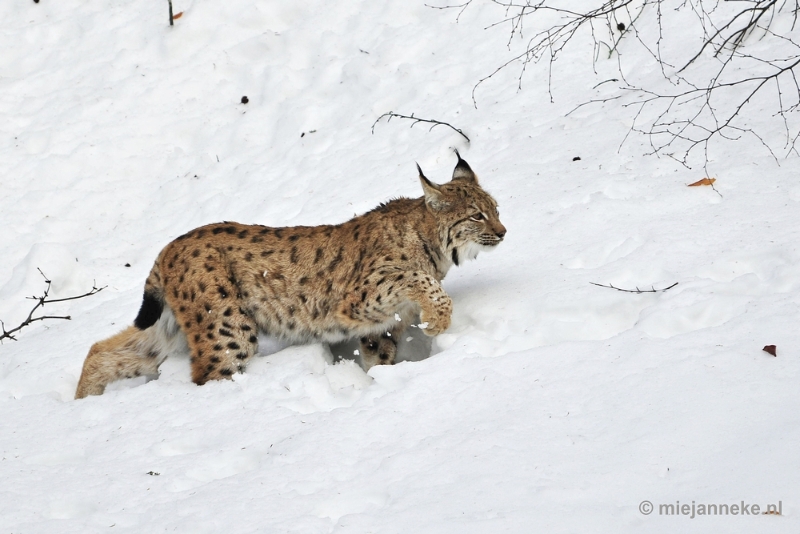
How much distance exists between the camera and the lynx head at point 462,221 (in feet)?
20.0

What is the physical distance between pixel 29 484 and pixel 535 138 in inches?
217

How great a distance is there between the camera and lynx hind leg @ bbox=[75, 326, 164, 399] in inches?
237

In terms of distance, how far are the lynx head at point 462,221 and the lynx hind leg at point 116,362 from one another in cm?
229

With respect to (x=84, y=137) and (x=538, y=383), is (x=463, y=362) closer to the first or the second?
(x=538, y=383)

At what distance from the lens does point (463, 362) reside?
4938 millimetres

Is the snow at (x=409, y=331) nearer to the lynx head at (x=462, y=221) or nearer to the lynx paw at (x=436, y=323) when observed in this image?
the lynx paw at (x=436, y=323)

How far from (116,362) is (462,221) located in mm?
2709

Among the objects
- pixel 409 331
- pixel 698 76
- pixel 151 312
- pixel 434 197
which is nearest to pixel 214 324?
pixel 151 312

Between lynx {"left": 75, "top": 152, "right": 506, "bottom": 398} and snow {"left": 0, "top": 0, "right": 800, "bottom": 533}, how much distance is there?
9.3 inches

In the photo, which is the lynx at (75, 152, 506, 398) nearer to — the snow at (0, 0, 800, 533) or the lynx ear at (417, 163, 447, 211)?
the lynx ear at (417, 163, 447, 211)

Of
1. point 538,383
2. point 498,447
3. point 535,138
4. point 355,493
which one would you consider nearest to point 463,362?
point 538,383

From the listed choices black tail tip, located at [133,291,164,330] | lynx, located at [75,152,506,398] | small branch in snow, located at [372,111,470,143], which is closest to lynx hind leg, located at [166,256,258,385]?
lynx, located at [75,152,506,398]

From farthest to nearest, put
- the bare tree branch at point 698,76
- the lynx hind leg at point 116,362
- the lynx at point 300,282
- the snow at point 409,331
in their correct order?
1. the bare tree branch at point 698,76
2. the lynx hind leg at point 116,362
3. the lynx at point 300,282
4. the snow at point 409,331

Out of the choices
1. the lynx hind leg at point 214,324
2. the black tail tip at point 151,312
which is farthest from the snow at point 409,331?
the black tail tip at point 151,312
